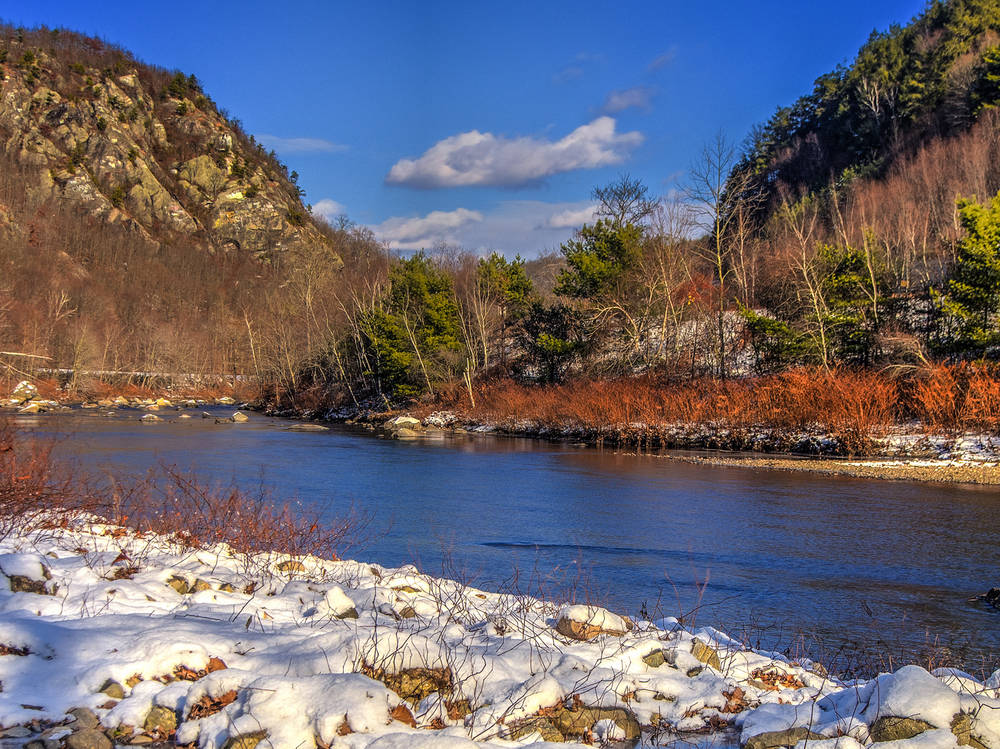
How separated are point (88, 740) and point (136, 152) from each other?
157659 mm

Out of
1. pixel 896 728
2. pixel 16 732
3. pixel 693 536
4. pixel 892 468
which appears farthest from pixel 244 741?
pixel 892 468

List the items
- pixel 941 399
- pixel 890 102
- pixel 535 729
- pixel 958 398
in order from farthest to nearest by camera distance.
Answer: pixel 890 102
pixel 958 398
pixel 941 399
pixel 535 729

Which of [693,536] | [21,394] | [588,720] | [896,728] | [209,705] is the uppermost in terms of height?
[21,394]

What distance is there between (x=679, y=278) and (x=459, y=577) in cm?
3885

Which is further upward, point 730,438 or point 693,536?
point 730,438

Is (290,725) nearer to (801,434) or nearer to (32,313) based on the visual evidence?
(801,434)

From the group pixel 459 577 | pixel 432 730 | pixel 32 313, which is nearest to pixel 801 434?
pixel 459 577

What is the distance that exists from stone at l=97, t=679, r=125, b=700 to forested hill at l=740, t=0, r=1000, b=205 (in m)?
71.3

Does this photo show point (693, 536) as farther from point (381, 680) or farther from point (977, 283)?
point (977, 283)

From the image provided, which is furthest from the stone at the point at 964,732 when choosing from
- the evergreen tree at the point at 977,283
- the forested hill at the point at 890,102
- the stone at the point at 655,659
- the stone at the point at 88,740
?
the forested hill at the point at 890,102

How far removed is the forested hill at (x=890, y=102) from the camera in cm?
6444

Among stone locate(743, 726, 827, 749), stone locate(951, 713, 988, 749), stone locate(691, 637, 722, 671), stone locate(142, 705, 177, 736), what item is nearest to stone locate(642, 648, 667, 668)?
stone locate(691, 637, 722, 671)

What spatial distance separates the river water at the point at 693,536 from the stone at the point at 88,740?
6036 mm

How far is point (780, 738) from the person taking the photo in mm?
4551
